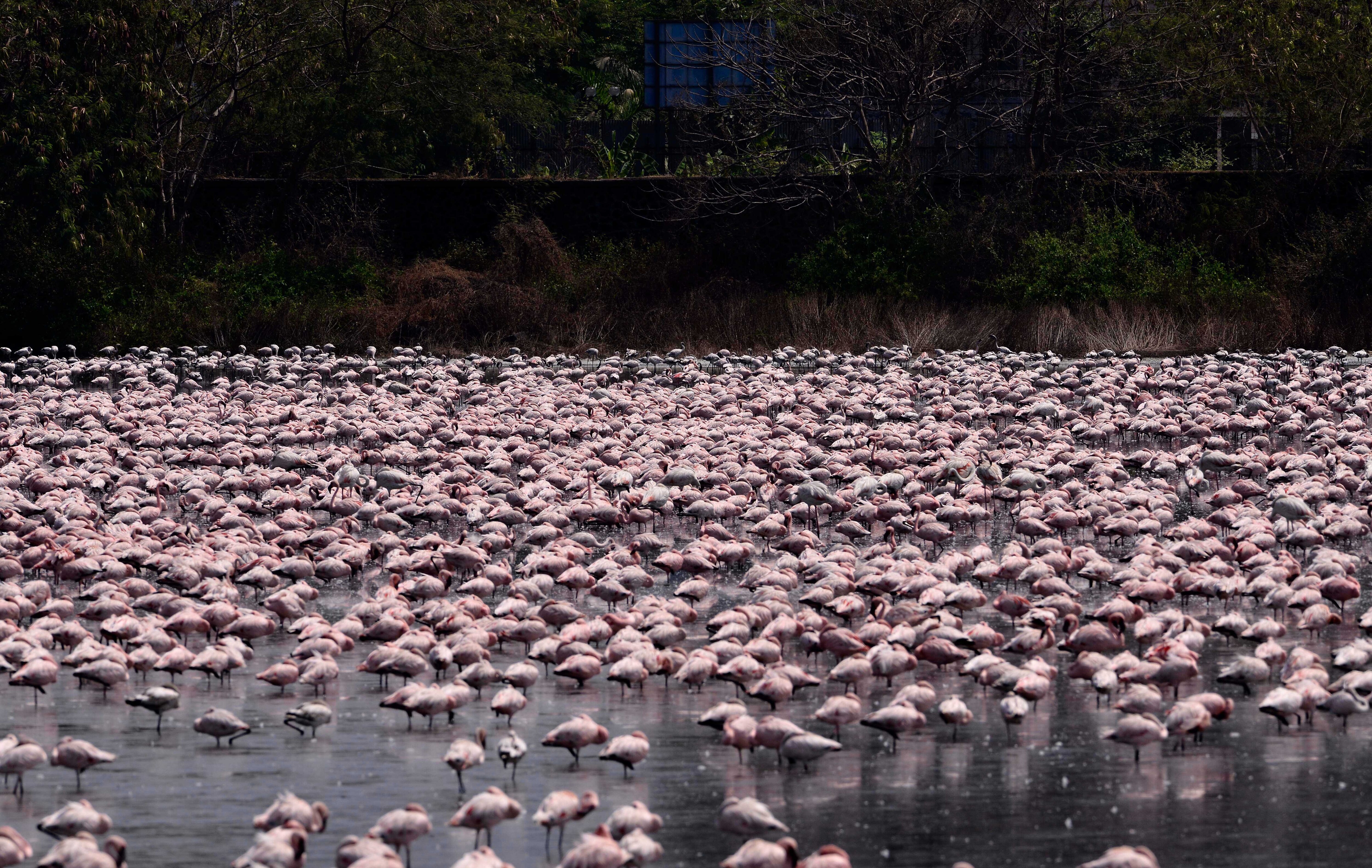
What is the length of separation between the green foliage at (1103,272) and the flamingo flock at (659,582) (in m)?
13.9

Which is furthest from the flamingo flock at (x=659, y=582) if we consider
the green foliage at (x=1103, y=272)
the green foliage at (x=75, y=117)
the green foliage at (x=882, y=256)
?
the green foliage at (x=882, y=256)

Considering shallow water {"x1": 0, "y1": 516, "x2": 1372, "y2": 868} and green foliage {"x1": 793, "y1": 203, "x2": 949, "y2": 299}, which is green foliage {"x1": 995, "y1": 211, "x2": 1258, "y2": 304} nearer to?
green foliage {"x1": 793, "y1": 203, "x2": 949, "y2": 299}

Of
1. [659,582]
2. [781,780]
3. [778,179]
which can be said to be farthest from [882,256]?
[781,780]

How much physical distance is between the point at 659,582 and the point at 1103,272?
994 inches

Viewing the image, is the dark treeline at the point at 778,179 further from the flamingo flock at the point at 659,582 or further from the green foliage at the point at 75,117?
the flamingo flock at the point at 659,582

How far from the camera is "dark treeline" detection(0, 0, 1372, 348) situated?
33625 millimetres

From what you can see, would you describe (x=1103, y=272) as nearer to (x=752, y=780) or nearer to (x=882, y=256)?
(x=882, y=256)

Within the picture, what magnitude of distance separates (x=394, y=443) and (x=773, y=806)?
11.9 m

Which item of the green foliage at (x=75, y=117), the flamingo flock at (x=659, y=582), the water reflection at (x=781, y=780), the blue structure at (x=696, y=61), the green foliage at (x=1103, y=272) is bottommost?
the water reflection at (x=781, y=780)

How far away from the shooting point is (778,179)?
39688 mm

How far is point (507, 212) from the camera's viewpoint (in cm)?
4031

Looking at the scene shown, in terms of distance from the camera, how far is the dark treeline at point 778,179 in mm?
33625

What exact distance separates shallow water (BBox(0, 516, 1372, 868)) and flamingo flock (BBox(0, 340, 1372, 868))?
83 mm

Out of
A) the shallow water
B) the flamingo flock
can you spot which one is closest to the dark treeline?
the flamingo flock
